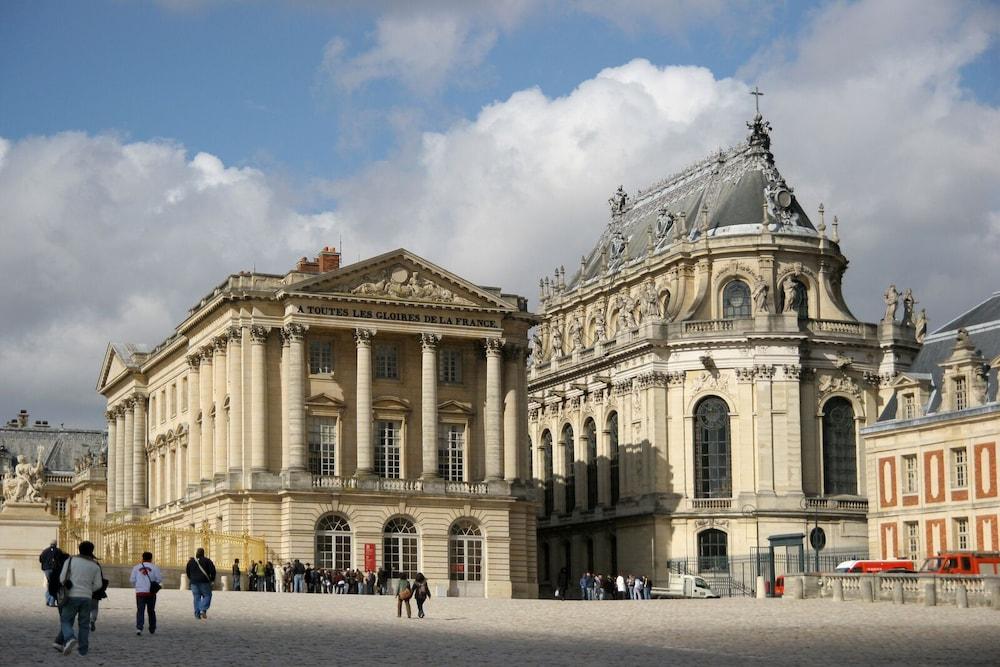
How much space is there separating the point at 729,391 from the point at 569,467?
1312 cm

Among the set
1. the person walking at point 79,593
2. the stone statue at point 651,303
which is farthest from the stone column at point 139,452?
the person walking at point 79,593

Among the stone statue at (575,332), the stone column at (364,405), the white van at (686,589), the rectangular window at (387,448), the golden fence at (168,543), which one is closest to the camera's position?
the golden fence at (168,543)

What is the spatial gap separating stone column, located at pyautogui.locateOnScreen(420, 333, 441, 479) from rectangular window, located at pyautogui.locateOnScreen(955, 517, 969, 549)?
63.2ft

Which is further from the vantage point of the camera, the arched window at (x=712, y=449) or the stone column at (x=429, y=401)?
the arched window at (x=712, y=449)

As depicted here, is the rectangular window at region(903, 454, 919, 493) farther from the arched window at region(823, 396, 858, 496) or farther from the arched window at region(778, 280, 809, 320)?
the arched window at region(778, 280, 809, 320)

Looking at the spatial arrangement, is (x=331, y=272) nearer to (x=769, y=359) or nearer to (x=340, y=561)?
(x=340, y=561)

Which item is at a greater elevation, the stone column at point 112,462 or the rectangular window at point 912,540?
the stone column at point 112,462

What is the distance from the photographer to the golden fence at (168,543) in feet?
225

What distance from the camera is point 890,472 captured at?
231 ft

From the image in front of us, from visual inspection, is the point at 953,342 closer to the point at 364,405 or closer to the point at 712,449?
the point at 712,449

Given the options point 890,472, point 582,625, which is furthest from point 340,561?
point 582,625

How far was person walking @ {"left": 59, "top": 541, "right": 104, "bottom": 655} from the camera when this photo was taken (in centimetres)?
2738

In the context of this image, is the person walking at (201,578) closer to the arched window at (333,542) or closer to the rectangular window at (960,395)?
the arched window at (333,542)

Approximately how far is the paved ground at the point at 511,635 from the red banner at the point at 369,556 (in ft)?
64.3
